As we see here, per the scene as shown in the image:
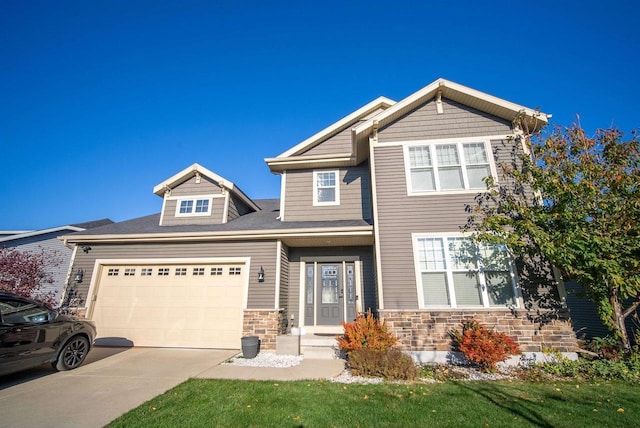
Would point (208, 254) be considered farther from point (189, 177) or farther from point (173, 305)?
point (189, 177)

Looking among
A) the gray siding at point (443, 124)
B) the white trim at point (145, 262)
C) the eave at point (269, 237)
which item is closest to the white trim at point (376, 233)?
the eave at point (269, 237)

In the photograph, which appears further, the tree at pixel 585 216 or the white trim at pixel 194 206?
the white trim at pixel 194 206

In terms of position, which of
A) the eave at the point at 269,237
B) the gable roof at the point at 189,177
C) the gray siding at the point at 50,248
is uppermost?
the gable roof at the point at 189,177

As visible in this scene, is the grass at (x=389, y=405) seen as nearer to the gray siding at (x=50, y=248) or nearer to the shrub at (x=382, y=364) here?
the shrub at (x=382, y=364)

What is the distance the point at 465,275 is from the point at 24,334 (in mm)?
9476

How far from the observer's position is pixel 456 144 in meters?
8.27

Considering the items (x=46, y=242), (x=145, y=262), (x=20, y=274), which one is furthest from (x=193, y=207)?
(x=46, y=242)

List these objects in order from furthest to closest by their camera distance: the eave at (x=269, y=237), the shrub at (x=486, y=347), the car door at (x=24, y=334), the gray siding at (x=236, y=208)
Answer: the gray siding at (x=236, y=208) → the eave at (x=269, y=237) → the shrub at (x=486, y=347) → the car door at (x=24, y=334)

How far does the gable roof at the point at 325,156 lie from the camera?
995 centimetres

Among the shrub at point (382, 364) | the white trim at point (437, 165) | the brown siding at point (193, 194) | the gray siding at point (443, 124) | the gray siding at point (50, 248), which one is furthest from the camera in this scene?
the gray siding at point (50, 248)

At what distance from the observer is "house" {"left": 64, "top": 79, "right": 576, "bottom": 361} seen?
272 inches

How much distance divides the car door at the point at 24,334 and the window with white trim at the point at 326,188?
7.49m

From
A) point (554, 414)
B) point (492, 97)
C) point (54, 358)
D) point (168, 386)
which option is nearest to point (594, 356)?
point (554, 414)

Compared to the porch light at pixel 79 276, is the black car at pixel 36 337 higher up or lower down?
lower down
